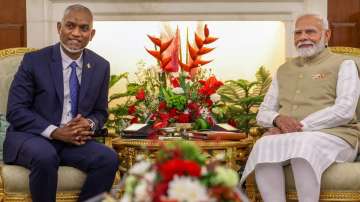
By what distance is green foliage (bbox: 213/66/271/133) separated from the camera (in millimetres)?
4754

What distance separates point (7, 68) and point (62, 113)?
2.06 ft

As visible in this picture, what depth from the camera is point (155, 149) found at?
3.46 metres

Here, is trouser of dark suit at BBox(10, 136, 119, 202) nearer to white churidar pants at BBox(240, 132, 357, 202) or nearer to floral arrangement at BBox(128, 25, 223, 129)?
floral arrangement at BBox(128, 25, 223, 129)

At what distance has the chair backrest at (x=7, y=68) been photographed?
3936 mm

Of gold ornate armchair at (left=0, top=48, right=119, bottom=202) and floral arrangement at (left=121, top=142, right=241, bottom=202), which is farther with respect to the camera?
gold ornate armchair at (left=0, top=48, right=119, bottom=202)

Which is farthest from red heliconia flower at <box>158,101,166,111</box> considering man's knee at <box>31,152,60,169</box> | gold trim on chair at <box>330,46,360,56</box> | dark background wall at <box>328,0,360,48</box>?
dark background wall at <box>328,0,360,48</box>

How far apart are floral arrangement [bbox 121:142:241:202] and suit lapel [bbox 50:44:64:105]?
1772mm

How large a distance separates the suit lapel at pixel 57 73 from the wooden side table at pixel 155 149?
0.41 metres

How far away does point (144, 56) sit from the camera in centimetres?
577

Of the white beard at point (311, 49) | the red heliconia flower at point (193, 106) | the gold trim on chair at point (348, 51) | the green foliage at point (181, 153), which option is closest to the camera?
the green foliage at point (181, 153)

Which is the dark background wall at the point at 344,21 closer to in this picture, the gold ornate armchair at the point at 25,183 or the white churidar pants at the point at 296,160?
the white churidar pants at the point at 296,160

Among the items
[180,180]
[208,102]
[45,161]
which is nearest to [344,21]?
[208,102]

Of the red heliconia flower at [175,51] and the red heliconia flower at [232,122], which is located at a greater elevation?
the red heliconia flower at [175,51]

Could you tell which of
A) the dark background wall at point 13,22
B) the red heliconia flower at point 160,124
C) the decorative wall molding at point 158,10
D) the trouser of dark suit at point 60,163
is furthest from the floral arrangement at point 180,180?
the dark background wall at point 13,22
